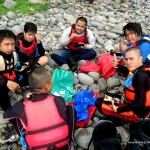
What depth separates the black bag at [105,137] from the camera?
3.56 m

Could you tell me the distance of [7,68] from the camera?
4.34 m

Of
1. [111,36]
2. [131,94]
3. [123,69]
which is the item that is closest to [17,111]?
[131,94]

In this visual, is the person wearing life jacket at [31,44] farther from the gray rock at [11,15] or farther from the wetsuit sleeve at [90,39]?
the gray rock at [11,15]

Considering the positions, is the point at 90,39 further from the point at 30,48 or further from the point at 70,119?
the point at 70,119

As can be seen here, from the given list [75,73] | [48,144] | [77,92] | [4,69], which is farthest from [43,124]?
[75,73]

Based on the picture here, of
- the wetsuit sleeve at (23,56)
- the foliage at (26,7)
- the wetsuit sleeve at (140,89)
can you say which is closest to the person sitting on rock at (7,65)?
the wetsuit sleeve at (23,56)

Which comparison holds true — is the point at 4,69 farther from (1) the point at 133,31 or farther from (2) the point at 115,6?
(2) the point at 115,6

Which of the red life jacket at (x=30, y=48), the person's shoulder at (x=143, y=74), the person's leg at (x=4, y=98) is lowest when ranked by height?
the person's leg at (x=4, y=98)

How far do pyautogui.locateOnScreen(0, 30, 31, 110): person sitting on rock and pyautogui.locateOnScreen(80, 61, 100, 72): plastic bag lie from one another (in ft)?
4.83

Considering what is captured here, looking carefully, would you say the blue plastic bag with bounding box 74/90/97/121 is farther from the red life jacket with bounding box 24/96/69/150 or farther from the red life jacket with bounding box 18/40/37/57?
the red life jacket with bounding box 18/40/37/57

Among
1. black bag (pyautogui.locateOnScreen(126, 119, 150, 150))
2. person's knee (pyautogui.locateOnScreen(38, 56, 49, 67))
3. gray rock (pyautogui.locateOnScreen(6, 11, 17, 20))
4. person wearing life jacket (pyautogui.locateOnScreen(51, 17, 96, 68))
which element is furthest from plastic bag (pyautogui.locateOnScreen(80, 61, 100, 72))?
gray rock (pyautogui.locateOnScreen(6, 11, 17, 20))

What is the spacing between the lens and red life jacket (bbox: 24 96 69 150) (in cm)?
307

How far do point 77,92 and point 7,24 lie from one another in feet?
10.5

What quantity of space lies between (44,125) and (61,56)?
8.94 ft
